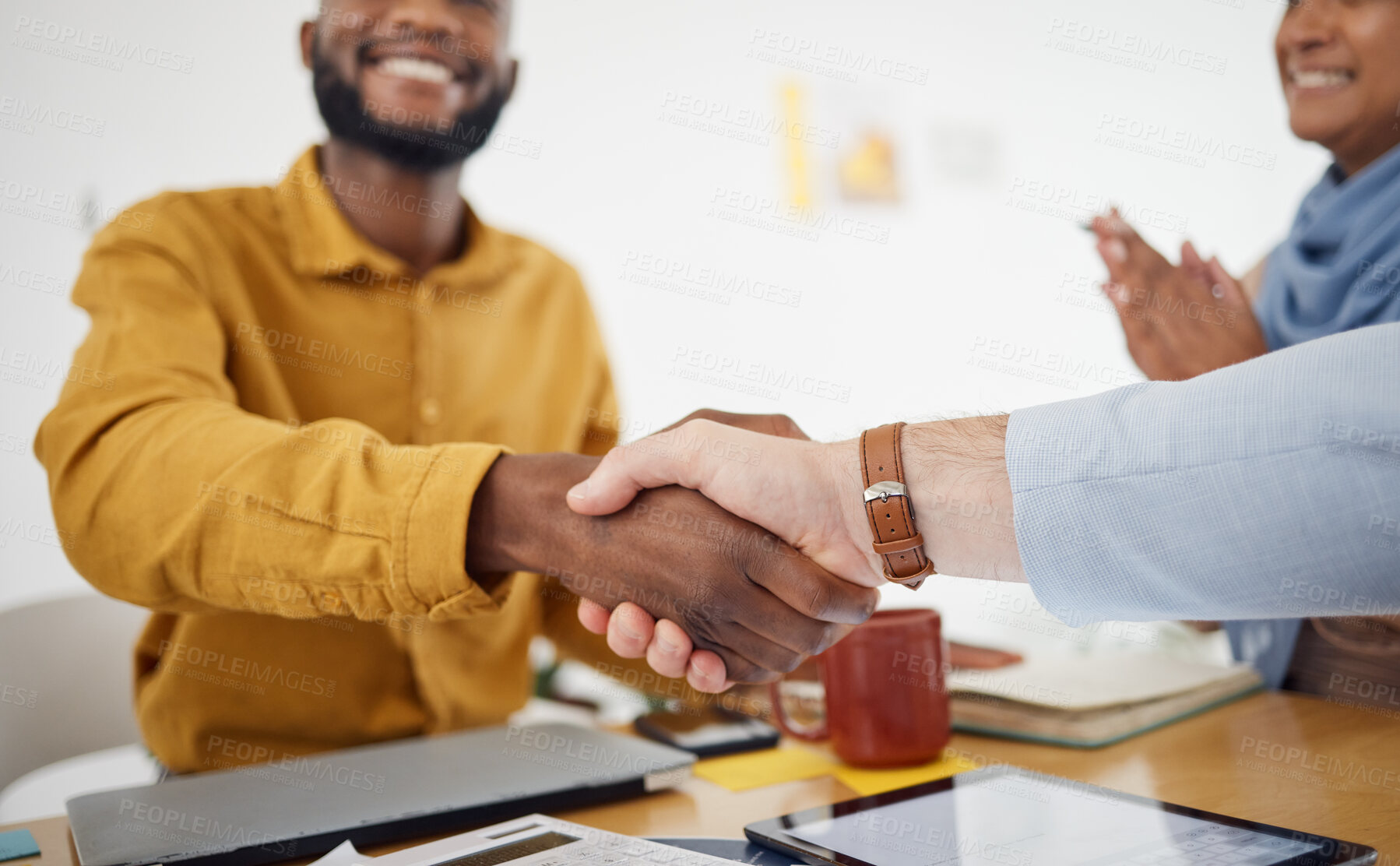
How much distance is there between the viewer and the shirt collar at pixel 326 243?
128 centimetres

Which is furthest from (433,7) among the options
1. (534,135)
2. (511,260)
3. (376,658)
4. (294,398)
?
(534,135)

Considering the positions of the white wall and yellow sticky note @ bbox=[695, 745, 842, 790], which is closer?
yellow sticky note @ bbox=[695, 745, 842, 790]

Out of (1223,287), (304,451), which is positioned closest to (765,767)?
(304,451)

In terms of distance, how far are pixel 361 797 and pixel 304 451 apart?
1.04 ft

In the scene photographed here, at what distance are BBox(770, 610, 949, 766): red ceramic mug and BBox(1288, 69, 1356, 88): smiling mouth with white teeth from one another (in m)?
1.10

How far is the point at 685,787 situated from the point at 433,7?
1151mm

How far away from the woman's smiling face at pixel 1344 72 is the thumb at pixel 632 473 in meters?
1.15

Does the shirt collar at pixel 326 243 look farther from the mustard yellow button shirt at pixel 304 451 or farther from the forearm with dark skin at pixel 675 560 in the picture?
the forearm with dark skin at pixel 675 560

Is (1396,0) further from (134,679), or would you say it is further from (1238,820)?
(134,679)

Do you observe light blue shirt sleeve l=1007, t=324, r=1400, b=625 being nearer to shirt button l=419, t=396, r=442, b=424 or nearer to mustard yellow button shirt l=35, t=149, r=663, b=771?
mustard yellow button shirt l=35, t=149, r=663, b=771

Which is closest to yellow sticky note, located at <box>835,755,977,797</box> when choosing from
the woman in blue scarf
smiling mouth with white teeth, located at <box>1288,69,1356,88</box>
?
the woman in blue scarf

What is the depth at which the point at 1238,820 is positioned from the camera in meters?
0.67

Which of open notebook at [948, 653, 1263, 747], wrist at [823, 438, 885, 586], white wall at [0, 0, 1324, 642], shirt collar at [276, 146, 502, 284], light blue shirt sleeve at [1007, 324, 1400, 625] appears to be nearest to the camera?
light blue shirt sleeve at [1007, 324, 1400, 625]

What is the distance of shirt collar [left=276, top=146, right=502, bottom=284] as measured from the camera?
1.28 meters
